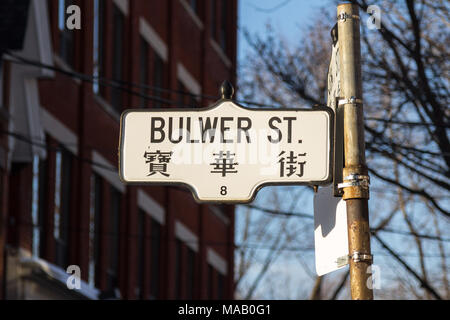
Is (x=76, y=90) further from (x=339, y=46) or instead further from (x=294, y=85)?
(x=339, y=46)

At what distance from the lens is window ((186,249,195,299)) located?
26703mm

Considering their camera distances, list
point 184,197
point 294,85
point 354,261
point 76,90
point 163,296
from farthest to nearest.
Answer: point 184,197 < point 163,296 < point 76,90 < point 294,85 < point 354,261

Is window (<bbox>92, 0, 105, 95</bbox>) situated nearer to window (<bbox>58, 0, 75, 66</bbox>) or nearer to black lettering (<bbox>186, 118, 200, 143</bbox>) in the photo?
window (<bbox>58, 0, 75, 66</bbox>)

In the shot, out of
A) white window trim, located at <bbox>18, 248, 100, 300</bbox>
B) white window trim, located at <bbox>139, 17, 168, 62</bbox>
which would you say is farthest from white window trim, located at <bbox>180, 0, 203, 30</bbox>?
white window trim, located at <bbox>18, 248, 100, 300</bbox>

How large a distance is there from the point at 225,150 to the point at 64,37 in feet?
47.0

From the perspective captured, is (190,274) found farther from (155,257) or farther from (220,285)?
(220,285)

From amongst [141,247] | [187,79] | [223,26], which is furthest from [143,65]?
[223,26]

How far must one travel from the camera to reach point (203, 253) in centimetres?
2762

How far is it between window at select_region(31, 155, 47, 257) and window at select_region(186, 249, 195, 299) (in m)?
9.49

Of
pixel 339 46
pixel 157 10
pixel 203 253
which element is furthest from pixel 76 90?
pixel 339 46

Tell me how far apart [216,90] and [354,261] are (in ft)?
79.6

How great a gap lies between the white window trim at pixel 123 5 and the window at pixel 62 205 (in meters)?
4.44

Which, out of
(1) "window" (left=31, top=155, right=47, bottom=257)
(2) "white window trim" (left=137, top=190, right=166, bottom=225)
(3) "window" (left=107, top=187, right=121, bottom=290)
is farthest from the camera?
(2) "white window trim" (left=137, top=190, right=166, bottom=225)

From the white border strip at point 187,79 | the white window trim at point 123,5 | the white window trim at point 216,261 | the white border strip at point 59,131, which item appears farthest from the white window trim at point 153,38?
the white window trim at point 216,261
